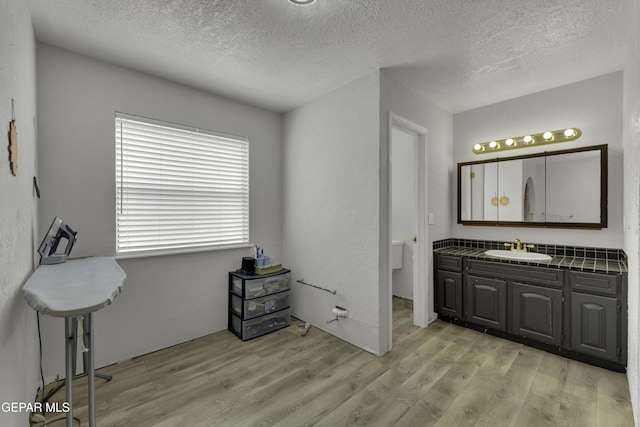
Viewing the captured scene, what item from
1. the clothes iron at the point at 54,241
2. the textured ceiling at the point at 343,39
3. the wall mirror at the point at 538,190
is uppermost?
the textured ceiling at the point at 343,39

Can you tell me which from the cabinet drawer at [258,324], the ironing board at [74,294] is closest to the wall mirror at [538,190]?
the cabinet drawer at [258,324]

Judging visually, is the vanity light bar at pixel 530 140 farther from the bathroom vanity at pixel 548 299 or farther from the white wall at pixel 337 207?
the white wall at pixel 337 207

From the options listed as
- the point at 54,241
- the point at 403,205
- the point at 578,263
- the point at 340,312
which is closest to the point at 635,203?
the point at 578,263

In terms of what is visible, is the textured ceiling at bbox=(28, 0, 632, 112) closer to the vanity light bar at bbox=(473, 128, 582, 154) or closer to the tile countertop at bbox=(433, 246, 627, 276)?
A: the vanity light bar at bbox=(473, 128, 582, 154)

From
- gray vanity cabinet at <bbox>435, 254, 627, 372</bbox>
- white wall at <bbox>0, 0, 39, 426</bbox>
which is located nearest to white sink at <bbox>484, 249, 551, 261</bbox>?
gray vanity cabinet at <bbox>435, 254, 627, 372</bbox>

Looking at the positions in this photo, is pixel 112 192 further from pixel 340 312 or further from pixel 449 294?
pixel 449 294

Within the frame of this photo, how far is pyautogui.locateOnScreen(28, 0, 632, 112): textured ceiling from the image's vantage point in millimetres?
1768

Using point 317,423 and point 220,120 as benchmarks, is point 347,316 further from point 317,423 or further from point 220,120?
point 220,120

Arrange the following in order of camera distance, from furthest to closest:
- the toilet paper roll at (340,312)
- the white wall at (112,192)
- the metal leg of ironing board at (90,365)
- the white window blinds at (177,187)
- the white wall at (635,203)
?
1. the toilet paper roll at (340,312)
2. the white window blinds at (177,187)
3. the white wall at (112,192)
4. the white wall at (635,203)
5. the metal leg of ironing board at (90,365)

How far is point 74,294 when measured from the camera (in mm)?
1187

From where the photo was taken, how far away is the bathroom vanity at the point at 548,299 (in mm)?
2273

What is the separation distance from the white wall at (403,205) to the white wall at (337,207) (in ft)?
5.02

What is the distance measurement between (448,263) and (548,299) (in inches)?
36.2

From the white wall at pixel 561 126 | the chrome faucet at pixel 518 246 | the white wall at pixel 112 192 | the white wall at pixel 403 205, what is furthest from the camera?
the white wall at pixel 403 205
